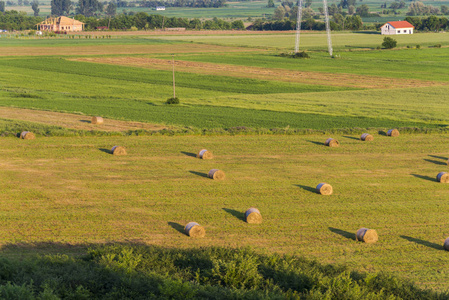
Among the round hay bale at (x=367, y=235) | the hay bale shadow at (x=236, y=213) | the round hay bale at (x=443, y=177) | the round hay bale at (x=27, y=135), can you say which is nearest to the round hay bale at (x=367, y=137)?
the round hay bale at (x=443, y=177)

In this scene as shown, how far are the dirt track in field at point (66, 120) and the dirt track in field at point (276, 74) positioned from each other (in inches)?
1420

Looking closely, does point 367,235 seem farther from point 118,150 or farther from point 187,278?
point 118,150

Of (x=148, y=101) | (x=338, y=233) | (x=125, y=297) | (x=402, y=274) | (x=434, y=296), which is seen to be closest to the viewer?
(x=125, y=297)

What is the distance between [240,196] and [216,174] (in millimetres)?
2513

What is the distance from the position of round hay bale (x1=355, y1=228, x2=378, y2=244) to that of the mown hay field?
261mm

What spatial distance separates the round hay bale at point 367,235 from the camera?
19.6 m

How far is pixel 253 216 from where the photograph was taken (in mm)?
21344

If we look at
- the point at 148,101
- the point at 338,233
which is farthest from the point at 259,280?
the point at 148,101

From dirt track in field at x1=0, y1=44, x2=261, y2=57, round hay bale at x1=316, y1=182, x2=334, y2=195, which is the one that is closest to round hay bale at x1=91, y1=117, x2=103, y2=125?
round hay bale at x1=316, y1=182, x2=334, y2=195

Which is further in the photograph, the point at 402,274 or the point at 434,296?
the point at 402,274

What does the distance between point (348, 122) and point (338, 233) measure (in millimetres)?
24242

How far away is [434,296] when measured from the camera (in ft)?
49.0

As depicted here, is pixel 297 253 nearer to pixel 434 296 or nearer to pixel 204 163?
pixel 434 296

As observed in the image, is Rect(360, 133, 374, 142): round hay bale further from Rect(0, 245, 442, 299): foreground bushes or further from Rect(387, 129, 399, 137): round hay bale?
Rect(0, 245, 442, 299): foreground bushes
